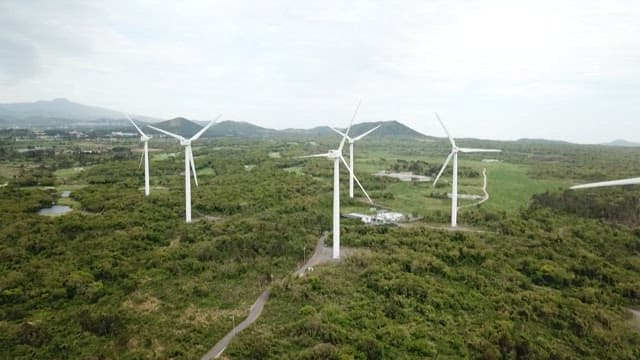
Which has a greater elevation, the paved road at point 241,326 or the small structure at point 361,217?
the small structure at point 361,217

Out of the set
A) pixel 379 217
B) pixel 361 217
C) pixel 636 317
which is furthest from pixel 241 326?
pixel 379 217

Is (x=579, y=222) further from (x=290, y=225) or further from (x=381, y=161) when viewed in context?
(x=381, y=161)

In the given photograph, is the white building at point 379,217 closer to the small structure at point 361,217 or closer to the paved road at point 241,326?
the small structure at point 361,217

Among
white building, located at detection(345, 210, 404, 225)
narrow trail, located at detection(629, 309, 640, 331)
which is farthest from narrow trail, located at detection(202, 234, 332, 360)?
narrow trail, located at detection(629, 309, 640, 331)

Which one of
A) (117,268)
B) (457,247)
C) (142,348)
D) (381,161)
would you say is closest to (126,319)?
(142,348)

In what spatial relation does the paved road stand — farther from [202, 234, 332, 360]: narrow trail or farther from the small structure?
the small structure

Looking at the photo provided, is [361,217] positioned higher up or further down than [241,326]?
higher up

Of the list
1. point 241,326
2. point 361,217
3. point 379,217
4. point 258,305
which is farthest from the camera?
point 361,217

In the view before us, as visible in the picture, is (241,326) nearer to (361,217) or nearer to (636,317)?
(636,317)

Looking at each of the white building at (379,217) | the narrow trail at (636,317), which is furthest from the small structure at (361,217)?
the narrow trail at (636,317)
